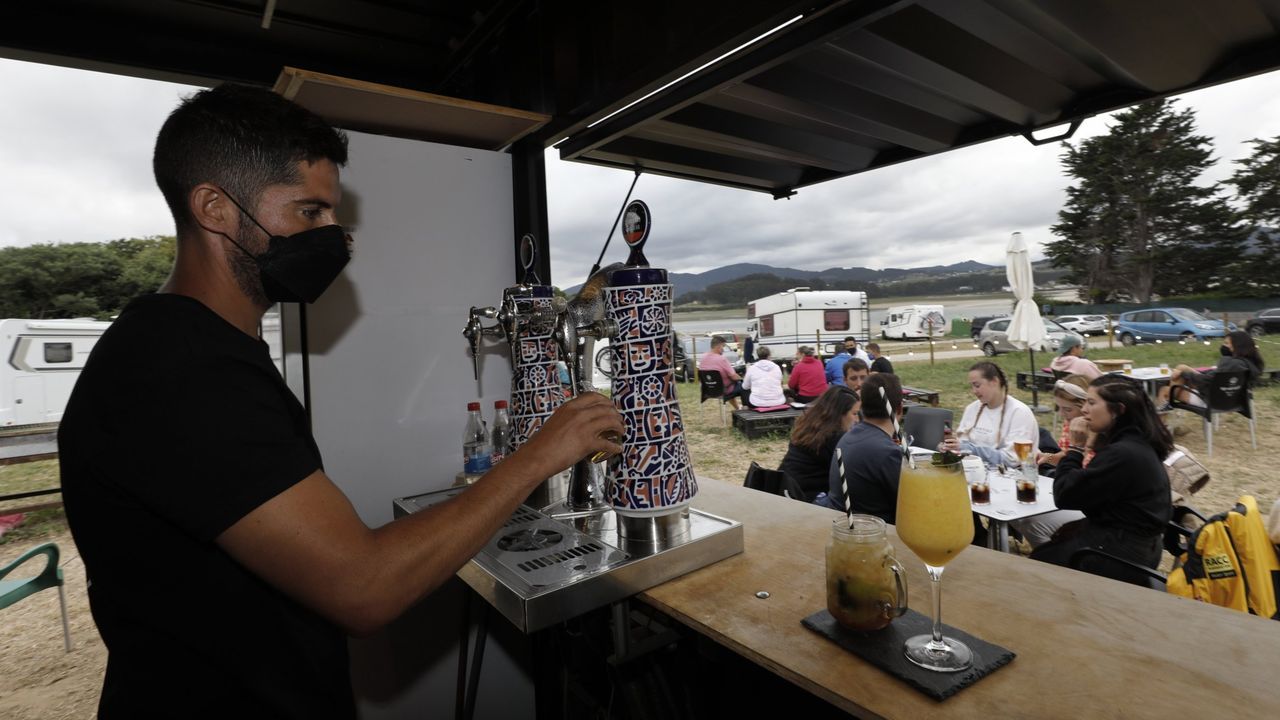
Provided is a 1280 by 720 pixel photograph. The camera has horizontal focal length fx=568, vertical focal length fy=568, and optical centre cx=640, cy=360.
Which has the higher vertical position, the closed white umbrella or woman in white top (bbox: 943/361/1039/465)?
the closed white umbrella

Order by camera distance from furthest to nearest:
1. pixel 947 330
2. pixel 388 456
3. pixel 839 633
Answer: pixel 947 330
pixel 388 456
pixel 839 633

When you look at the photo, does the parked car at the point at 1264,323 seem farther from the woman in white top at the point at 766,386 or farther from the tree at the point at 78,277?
the tree at the point at 78,277

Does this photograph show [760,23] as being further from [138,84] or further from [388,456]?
[138,84]

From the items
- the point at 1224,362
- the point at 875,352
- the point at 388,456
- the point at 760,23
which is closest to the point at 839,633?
the point at 760,23

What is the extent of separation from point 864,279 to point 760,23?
3.07m

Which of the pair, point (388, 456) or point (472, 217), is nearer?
point (388, 456)

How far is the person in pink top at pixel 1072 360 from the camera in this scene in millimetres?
5137

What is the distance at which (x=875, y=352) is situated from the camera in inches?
285

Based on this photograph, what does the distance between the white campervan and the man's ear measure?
33.8 feet

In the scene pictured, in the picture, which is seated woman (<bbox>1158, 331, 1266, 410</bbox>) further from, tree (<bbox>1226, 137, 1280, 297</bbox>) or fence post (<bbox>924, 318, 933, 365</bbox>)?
fence post (<bbox>924, 318, 933, 365</bbox>)

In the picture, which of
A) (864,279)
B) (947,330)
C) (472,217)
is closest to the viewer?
(472,217)

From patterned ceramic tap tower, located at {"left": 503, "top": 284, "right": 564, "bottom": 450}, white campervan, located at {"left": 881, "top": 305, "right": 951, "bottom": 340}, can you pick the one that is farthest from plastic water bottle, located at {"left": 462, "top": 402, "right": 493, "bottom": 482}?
white campervan, located at {"left": 881, "top": 305, "right": 951, "bottom": 340}

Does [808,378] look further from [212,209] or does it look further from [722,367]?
[212,209]

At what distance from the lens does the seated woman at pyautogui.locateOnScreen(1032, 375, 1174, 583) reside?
2344 mm
